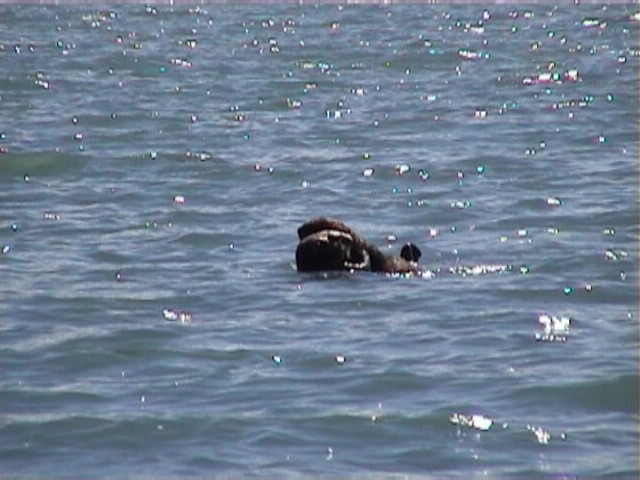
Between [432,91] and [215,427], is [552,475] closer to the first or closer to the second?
[215,427]

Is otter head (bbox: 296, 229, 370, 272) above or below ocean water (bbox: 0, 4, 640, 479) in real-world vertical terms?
above

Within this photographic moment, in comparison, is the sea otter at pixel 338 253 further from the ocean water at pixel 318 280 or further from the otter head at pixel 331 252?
the ocean water at pixel 318 280

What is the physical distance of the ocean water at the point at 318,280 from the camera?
8.99 meters

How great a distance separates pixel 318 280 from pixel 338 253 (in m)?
0.26

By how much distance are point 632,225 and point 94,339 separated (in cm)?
584

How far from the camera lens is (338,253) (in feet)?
42.4

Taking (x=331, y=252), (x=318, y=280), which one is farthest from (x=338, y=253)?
(x=318, y=280)

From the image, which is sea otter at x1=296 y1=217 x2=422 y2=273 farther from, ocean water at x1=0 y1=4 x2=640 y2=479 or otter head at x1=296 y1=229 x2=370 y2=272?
ocean water at x1=0 y1=4 x2=640 y2=479

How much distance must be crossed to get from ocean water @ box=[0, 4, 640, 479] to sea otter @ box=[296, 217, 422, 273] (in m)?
0.17

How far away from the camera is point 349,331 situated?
11273 millimetres

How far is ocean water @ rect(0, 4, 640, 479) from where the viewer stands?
899 cm

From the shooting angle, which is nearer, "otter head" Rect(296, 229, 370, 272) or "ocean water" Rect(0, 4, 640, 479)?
"ocean water" Rect(0, 4, 640, 479)

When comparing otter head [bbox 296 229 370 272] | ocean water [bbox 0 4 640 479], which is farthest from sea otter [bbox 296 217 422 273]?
ocean water [bbox 0 4 640 479]

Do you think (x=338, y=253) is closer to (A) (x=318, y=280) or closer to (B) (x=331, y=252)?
(B) (x=331, y=252)
